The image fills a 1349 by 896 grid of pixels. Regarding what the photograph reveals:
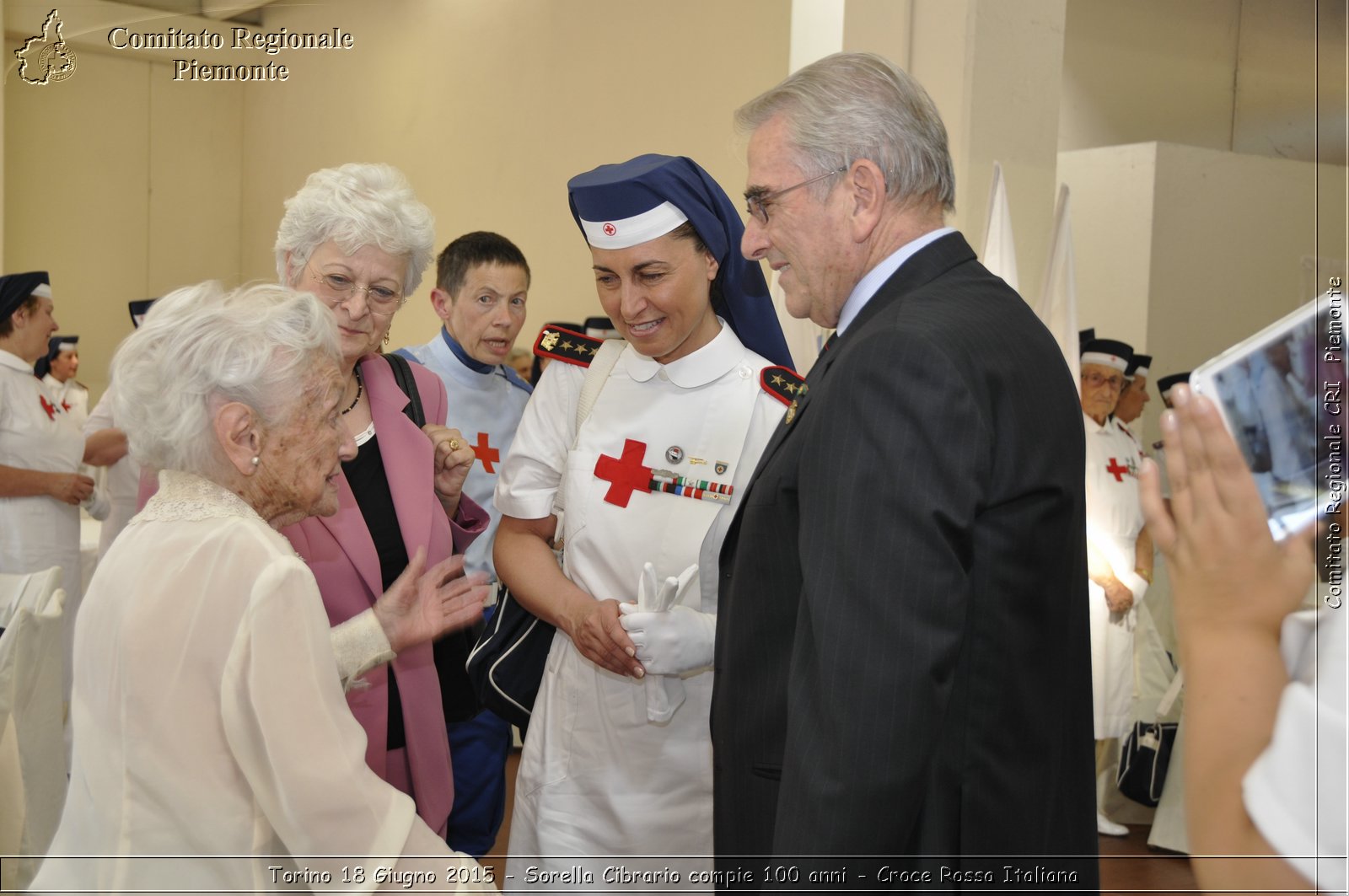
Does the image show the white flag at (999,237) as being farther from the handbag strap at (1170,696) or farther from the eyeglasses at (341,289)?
the eyeglasses at (341,289)

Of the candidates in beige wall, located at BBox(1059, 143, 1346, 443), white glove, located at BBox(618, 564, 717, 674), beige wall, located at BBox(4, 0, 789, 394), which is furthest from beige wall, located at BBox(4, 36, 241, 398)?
beige wall, located at BBox(1059, 143, 1346, 443)

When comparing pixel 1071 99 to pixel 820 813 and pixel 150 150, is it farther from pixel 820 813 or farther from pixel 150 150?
pixel 820 813

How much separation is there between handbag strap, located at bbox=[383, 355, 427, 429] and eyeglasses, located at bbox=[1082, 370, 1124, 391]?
3.93m

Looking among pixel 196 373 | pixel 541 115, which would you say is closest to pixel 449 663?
pixel 196 373

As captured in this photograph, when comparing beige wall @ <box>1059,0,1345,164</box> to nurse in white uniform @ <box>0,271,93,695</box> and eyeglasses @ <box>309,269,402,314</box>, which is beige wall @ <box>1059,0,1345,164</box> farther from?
eyeglasses @ <box>309,269,402,314</box>

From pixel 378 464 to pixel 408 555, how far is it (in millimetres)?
189

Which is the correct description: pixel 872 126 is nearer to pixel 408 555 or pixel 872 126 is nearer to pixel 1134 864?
pixel 408 555

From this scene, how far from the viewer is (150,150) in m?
3.99

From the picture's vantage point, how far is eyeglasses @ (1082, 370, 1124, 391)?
5.36m

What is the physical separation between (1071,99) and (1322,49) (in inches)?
72.3

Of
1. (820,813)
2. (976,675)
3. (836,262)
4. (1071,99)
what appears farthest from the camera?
(1071,99)

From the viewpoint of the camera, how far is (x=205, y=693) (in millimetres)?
1376

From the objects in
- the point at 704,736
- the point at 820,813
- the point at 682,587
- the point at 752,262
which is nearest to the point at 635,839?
the point at 704,736

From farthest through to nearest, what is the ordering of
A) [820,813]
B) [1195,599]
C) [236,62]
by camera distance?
[236,62]
[820,813]
[1195,599]
